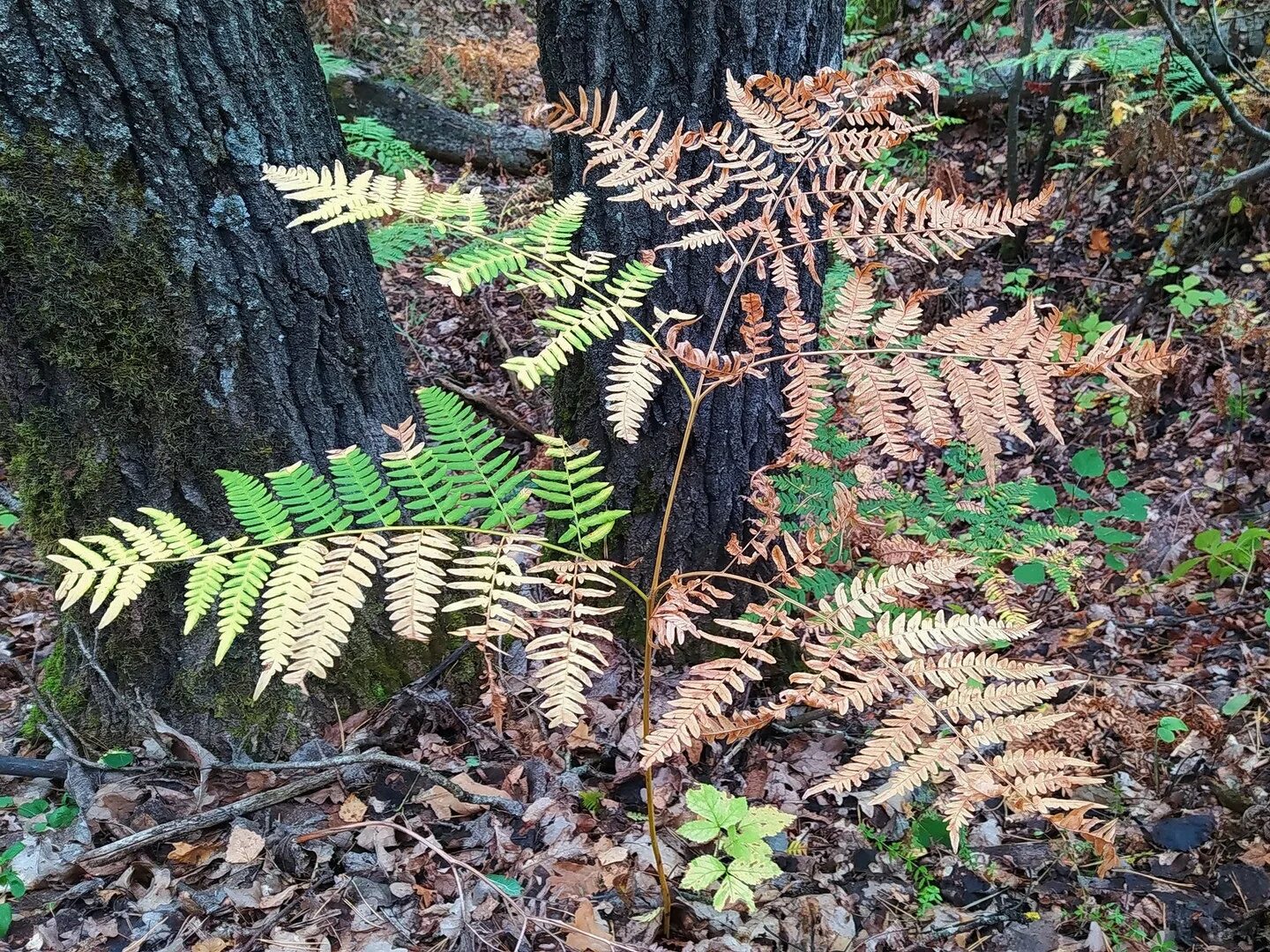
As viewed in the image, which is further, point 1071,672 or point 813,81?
point 1071,672

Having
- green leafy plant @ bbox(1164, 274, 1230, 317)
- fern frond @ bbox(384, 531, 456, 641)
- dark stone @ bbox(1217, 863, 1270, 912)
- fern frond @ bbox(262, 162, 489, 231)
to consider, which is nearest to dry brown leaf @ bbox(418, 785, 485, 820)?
fern frond @ bbox(384, 531, 456, 641)

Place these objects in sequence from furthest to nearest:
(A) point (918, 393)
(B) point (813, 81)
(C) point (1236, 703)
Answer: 1. (C) point (1236, 703)
2. (B) point (813, 81)
3. (A) point (918, 393)

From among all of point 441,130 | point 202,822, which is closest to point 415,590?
point 202,822

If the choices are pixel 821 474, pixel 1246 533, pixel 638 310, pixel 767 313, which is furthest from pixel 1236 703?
pixel 638 310

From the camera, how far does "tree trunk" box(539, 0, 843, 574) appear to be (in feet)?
6.16

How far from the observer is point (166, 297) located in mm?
1794

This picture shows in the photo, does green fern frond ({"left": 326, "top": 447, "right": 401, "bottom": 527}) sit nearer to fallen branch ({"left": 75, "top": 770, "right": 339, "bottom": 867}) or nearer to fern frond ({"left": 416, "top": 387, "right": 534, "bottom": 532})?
fern frond ({"left": 416, "top": 387, "right": 534, "bottom": 532})

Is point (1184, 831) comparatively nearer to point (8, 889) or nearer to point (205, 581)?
point (205, 581)

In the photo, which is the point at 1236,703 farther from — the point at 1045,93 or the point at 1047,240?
the point at 1045,93

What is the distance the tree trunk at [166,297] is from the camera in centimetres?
163

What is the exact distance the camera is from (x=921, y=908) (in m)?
1.97

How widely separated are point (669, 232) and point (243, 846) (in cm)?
196

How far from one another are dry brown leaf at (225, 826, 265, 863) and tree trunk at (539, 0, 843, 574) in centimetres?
130

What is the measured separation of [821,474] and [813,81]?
1.05m
